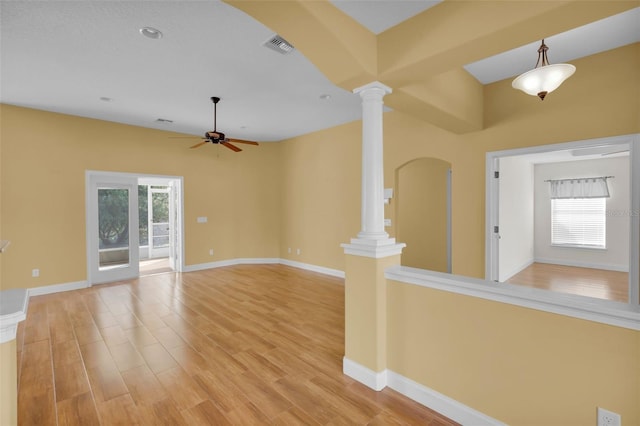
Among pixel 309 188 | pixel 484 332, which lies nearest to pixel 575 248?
pixel 309 188

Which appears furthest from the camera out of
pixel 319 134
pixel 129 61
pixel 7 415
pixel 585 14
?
pixel 319 134

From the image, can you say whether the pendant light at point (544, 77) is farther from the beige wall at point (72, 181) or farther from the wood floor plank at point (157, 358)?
the beige wall at point (72, 181)

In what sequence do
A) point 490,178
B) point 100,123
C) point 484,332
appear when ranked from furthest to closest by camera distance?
point 100,123 → point 490,178 → point 484,332

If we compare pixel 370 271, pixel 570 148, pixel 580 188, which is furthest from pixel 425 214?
pixel 580 188

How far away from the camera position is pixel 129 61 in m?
3.29

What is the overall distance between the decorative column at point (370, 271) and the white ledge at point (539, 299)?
0.88 ft

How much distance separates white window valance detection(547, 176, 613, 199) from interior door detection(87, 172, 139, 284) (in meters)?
9.99

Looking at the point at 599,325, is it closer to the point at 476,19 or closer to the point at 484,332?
the point at 484,332

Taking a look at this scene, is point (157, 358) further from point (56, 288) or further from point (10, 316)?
point (56, 288)

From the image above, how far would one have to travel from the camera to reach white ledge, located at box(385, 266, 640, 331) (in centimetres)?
146

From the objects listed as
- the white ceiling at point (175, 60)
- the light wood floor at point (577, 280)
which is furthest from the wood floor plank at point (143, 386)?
the light wood floor at point (577, 280)

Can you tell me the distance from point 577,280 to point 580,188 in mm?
2652

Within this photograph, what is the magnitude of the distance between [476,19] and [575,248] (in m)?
7.87

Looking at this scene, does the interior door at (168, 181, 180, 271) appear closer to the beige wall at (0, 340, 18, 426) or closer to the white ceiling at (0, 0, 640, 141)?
the white ceiling at (0, 0, 640, 141)
